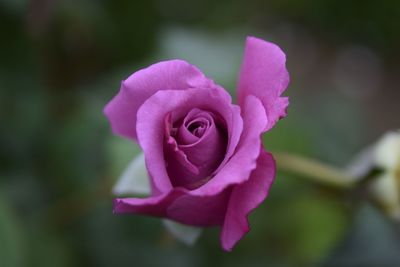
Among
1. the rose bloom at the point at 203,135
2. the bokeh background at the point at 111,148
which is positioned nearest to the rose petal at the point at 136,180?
the rose bloom at the point at 203,135

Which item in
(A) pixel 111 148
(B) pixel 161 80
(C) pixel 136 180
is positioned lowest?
(A) pixel 111 148

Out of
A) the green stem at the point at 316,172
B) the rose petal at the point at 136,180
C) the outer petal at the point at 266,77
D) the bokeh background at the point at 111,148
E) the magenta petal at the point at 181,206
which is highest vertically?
the outer petal at the point at 266,77

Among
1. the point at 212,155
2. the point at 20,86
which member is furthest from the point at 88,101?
the point at 212,155

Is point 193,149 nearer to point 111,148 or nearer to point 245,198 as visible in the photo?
point 245,198

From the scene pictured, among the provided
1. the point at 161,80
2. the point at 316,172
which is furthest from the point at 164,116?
the point at 316,172

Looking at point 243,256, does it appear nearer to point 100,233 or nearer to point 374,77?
point 100,233

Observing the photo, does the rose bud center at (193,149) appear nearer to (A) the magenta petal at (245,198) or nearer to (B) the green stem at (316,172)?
(A) the magenta petal at (245,198)
